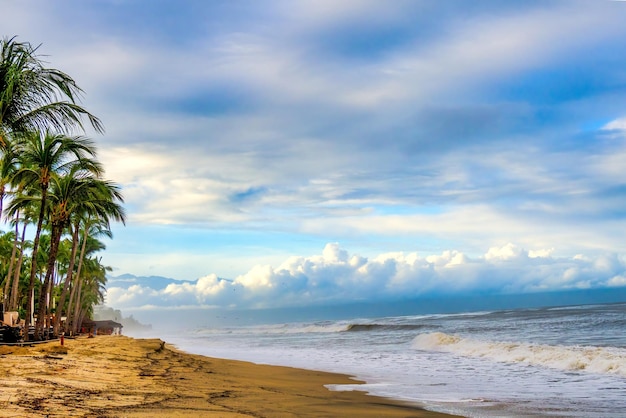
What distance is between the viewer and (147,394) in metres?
10.7

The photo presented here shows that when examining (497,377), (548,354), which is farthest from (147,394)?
(548,354)

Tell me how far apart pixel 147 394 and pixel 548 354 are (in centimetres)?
1825

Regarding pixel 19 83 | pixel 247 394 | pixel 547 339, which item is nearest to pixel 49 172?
pixel 19 83

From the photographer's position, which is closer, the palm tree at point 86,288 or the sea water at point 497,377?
the sea water at point 497,377

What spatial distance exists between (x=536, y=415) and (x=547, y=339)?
86.1 ft

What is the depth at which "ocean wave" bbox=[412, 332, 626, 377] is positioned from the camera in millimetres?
19859

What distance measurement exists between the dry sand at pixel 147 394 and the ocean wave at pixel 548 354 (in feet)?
29.4

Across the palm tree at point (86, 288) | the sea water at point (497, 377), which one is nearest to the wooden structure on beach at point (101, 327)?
the palm tree at point (86, 288)

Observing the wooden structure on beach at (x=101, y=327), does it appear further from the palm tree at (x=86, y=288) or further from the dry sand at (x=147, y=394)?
the dry sand at (x=147, y=394)

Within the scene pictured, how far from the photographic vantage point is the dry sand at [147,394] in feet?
28.3

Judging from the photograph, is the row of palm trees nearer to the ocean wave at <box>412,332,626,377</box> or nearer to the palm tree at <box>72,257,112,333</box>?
the palm tree at <box>72,257,112,333</box>

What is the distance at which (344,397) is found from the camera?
44.8 feet

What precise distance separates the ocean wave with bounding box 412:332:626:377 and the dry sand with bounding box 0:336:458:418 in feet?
29.4

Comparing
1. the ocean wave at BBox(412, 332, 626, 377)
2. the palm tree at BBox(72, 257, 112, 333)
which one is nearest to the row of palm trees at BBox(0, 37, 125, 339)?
the palm tree at BBox(72, 257, 112, 333)
